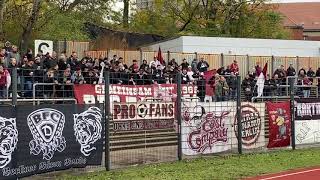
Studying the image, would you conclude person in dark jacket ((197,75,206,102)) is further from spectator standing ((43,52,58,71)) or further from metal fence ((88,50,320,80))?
metal fence ((88,50,320,80))

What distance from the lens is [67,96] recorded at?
1454 cm

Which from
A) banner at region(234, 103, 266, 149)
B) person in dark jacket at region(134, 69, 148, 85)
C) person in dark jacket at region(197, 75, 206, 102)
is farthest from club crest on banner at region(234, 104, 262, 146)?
person in dark jacket at region(134, 69, 148, 85)

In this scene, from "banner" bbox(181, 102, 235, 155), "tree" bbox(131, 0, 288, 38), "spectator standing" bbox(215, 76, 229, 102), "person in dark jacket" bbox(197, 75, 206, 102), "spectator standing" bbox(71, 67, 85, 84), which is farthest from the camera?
"tree" bbox(131, 0, 288, 38)

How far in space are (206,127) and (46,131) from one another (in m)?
5.79

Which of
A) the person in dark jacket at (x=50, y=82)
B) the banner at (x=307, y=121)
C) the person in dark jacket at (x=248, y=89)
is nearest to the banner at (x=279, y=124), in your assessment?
the banner at (x=307, y=121)

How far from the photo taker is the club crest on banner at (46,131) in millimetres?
12344

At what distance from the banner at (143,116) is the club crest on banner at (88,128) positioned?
30.4 inches

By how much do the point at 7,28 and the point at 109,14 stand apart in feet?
42.0

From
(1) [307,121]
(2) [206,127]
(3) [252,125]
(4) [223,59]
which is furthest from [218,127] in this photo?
(4) [223,59]

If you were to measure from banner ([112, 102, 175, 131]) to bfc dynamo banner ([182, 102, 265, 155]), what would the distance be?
0.51 m

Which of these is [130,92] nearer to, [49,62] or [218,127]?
[218,127]

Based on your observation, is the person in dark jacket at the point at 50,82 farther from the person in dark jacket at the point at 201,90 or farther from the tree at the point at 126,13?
the tree at the point at 126,13

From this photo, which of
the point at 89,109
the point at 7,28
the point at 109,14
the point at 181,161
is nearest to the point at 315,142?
the point at 181,161

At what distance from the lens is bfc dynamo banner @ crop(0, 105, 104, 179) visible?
11750mm
